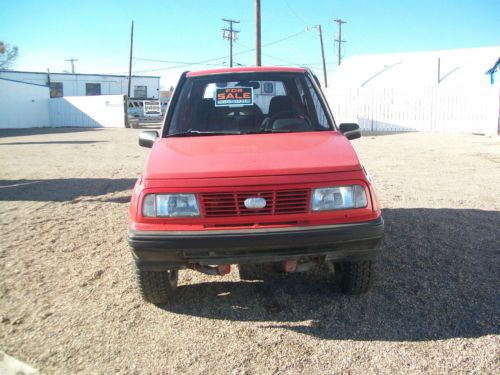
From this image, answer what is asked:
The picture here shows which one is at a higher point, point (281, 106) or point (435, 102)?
point (435, 102)

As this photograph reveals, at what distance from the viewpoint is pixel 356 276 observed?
10.5ft

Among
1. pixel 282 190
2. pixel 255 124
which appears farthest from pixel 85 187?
pixel 282 190

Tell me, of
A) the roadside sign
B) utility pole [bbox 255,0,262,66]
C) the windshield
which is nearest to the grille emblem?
the windshield

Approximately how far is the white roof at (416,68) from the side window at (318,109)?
25.9 metres

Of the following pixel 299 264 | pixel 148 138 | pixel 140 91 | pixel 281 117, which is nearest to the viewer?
pixel 299 264

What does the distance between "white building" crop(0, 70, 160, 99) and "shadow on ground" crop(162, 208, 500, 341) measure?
149 ft

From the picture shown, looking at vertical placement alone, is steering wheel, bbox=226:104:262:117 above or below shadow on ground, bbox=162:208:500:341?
above

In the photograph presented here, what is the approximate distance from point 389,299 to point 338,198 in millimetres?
1016

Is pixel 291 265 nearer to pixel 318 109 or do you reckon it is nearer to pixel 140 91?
pixel 318 109

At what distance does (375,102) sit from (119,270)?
20.2 meters

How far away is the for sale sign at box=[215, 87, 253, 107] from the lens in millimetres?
4090

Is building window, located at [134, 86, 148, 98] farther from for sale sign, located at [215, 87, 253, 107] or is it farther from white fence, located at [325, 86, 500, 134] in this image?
for sale sign, located at [215, 87, 253, 107]

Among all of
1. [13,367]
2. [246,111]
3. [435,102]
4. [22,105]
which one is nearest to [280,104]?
[246,111]

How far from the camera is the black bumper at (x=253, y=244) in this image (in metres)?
2.71
